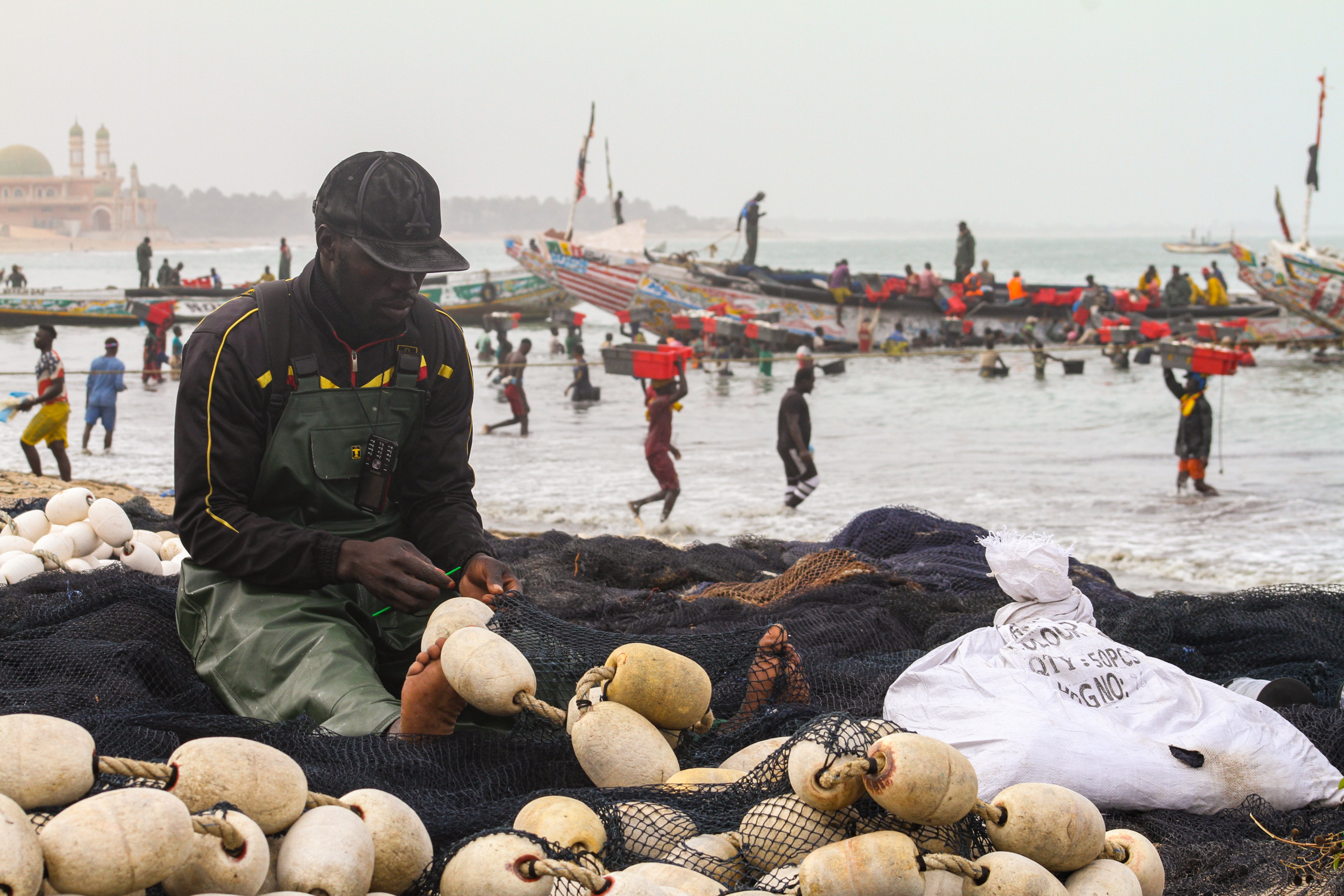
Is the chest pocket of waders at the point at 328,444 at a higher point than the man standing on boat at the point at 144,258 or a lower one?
lower

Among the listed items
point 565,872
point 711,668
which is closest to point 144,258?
point 711,668

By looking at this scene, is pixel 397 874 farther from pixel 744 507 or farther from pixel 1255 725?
pixel 744 507

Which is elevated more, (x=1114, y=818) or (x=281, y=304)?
(x=281, y=304)

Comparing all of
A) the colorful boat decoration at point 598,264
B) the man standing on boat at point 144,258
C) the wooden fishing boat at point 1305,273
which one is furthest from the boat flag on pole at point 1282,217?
the man standing on boat at point 144,258

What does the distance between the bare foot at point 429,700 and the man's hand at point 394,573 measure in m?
0.32

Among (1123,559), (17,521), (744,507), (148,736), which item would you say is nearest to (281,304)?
(148,736)

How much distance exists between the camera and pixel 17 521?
530cm

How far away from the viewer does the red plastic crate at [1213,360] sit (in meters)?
12.2

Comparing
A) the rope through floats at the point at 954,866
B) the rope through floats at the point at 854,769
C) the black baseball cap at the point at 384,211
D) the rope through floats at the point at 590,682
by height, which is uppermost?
the black baseball cap at the point at 384,211

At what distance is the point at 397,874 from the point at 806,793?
803 mm

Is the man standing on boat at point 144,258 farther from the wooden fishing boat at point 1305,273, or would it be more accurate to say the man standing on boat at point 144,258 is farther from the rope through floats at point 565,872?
the rope through floats at point 565,872

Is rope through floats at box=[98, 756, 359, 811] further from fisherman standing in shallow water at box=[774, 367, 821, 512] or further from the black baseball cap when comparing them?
fisherman standing in shallow water at box=[774, 367, 821, 512]

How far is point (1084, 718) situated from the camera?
3.37 m

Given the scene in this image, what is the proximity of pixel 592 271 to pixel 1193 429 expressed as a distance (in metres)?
21.3
